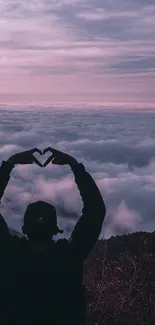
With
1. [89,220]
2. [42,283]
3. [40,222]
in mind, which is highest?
[89,220]

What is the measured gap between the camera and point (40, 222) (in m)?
2.89

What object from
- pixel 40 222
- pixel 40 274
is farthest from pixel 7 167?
pixel 40 274

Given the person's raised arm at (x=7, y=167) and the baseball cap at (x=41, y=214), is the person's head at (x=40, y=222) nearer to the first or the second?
the baseball cap at (x=41, y=214)

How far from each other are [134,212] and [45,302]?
72.6m

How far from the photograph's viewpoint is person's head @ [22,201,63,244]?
9.53 ft

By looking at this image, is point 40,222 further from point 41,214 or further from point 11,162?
point 11,162

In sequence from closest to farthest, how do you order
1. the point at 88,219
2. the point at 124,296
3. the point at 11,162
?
the point at 88,219, the point at 11,162, the point at 124,296

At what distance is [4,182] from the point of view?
10.5ft

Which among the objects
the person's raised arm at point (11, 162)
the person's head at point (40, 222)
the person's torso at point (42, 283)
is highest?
the person's raised arm at point (11, 162)

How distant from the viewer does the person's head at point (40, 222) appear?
114 inches

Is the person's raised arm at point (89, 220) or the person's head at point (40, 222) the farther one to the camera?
the person's raised arm at point (89, 220)

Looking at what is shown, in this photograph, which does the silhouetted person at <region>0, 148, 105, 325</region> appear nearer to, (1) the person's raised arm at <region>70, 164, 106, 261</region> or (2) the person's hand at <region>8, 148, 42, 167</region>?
(1) the person's raised arm at <region>70, 164, 106, 261</region>

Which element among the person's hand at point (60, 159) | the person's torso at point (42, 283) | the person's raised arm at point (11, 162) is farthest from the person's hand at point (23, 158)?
the person's torso at point (42, 283)

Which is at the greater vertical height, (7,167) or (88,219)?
(7,167)
